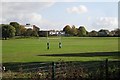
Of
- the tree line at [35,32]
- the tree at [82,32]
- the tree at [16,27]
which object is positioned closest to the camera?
the tree line at [35,32]

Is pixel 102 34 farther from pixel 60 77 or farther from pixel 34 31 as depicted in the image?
pixel 60 77

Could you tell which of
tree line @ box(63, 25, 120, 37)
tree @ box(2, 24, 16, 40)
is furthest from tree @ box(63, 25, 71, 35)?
tree @ box(2, 24, 16, 40)

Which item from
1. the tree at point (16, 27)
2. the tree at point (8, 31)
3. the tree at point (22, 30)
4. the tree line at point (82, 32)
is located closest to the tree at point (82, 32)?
the tree line at point (82, 32)

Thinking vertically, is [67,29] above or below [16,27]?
below

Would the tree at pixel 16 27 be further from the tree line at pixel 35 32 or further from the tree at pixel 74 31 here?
the tree at pixel 74 31

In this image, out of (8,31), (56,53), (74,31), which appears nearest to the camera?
(56,53)

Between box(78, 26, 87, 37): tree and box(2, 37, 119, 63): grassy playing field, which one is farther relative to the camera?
box(78, 26, 87, 37): tree

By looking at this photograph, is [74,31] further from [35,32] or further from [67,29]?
[35,32]

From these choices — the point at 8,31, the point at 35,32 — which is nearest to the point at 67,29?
the point at 35,32

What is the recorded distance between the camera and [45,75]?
13289 mm

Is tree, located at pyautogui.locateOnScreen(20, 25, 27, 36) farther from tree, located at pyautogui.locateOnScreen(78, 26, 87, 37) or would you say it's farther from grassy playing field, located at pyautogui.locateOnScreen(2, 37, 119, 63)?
grassy playing field, located at pyautogui.locateOnScreen(2, 37, 119, 63)

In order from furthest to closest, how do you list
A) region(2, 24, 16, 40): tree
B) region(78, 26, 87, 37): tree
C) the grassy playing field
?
region(78, 26, 87, 37): tree
region(2, 24, 16, 40): tree
the grassy playing field

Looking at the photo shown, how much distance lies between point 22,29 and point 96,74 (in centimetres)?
14447

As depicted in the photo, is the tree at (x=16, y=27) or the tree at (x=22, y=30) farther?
the tree at (x=16, y=27)
